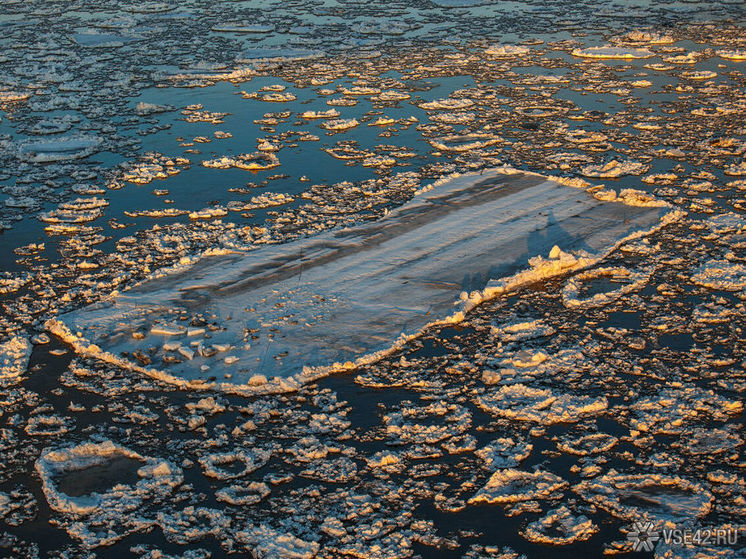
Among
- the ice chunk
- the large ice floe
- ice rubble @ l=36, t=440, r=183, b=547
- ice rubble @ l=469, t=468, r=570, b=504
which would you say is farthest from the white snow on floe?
the ice chunk

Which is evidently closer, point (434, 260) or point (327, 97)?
point (434, 260)

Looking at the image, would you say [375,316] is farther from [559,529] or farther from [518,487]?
[559,529]

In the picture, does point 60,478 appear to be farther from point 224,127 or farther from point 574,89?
point 574,89

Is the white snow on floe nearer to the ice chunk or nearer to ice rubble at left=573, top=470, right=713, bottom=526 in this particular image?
ice rubble at left=573, top=470, right=713, bottom=526

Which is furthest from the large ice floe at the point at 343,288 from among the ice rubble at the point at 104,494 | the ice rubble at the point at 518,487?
the ice rubble at the point at 518,487

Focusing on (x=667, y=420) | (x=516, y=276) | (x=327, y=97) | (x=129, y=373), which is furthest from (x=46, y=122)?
(x=667, y=420)

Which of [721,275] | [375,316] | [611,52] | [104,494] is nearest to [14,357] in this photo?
[104,494]
